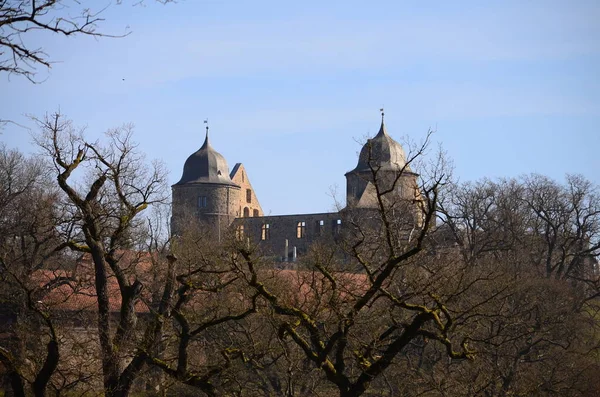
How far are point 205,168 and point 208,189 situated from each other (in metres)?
1.79

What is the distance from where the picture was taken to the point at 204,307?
2398cm

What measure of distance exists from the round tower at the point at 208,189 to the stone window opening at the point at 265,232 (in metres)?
2.69

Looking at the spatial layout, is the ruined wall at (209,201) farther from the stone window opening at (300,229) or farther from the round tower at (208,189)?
the stone window opening at (300,229)

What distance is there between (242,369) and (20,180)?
2336cm

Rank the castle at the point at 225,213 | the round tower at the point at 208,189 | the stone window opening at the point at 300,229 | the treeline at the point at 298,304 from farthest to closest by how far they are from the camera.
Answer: the round tower at the point at 208,189
the stone window opening at the point at 300,229
the castle at the point at 225,213
the treeline at the point at 298,304

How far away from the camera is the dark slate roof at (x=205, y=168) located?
78188 mm

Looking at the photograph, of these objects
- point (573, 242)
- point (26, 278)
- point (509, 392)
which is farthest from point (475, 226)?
point (26, 278)

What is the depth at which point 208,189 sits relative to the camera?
78.0m

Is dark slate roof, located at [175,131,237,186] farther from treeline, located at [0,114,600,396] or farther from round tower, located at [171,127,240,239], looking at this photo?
treeline, located at [0,114,600,396]

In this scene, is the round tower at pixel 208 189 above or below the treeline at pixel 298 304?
above

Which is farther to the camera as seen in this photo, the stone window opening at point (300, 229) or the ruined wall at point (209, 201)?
the ruined wall at point (209, 201)

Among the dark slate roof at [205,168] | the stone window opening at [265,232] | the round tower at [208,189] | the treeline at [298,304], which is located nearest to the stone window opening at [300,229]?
the stone window opening at [265,232]

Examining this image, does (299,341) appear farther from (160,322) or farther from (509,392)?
(509,392)

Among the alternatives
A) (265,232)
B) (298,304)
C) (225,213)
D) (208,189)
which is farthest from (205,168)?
(298,304)
